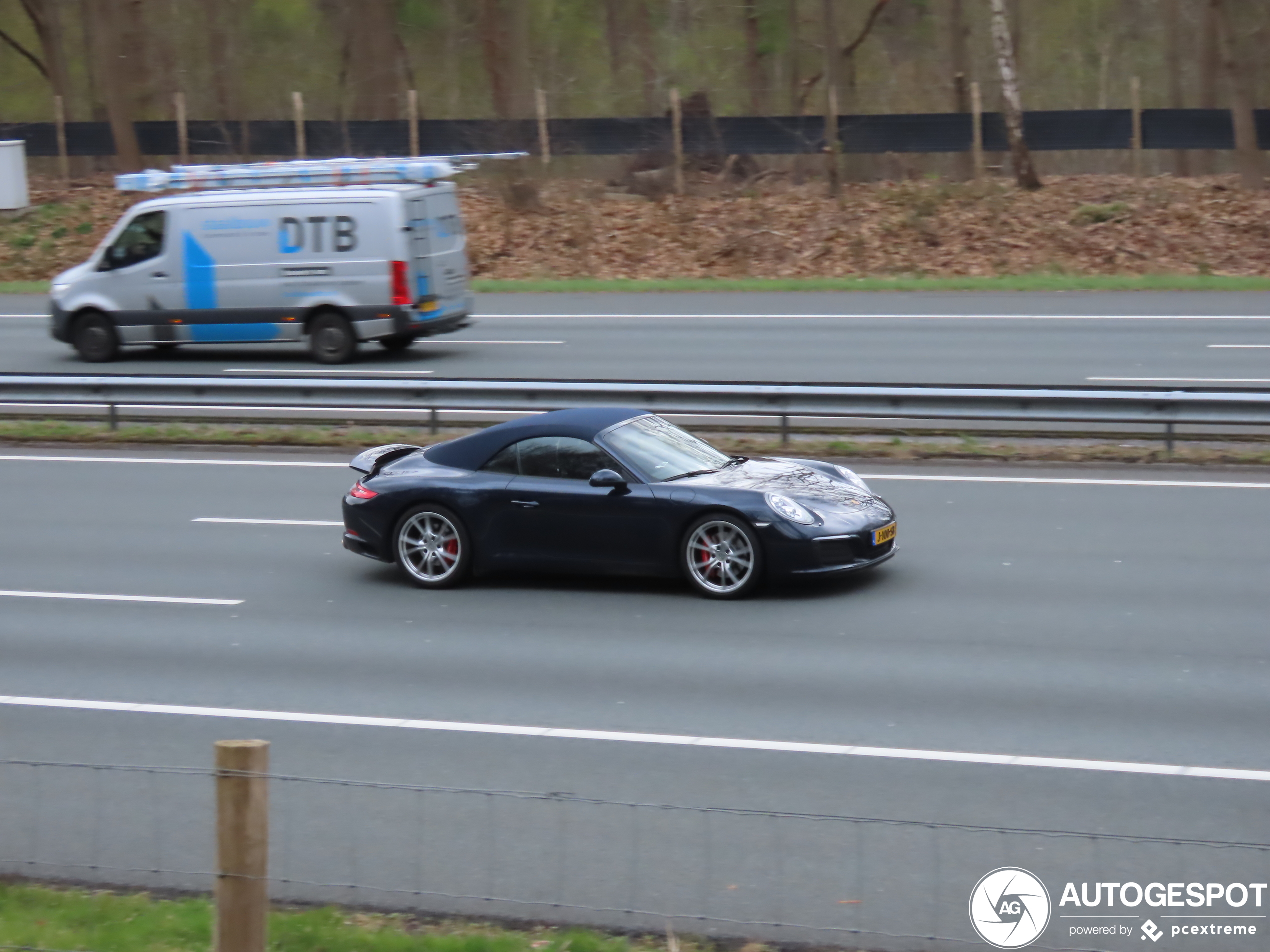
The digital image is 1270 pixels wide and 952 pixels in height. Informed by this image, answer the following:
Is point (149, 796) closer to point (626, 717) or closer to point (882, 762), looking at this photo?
point (626, 717)

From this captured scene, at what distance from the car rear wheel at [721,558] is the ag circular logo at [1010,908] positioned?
4.45 metres

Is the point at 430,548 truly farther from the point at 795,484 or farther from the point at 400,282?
the point at 400,282

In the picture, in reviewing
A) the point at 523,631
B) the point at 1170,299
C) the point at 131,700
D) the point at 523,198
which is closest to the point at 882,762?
the point at 523,631

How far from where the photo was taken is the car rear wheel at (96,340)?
73.8ft

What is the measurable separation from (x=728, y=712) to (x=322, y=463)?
8499 millimetres

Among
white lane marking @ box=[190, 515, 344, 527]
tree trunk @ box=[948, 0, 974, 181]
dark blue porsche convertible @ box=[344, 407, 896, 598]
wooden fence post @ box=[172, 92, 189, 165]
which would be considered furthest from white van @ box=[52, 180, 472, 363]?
tree trunk @ box=[948, 0, 974, 181]

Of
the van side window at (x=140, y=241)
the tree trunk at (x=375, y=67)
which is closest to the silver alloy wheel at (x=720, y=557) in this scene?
the van side window at (x=140, y=241)

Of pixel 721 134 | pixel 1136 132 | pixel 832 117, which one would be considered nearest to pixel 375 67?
pixel 721 134

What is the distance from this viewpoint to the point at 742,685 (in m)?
8.52

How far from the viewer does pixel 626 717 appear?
8.07 meters

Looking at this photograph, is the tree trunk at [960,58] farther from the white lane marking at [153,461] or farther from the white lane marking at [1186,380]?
the white lane marking at [153,461]

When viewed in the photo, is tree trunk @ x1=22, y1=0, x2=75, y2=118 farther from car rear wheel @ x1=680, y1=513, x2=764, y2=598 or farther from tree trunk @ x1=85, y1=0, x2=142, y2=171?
car rear wheel @ x1=680, y1=513, x2=764, y2=598

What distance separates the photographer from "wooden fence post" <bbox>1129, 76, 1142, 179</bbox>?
3553 centimetres

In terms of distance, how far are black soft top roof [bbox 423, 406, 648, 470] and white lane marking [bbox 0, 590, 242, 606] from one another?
1758mm
